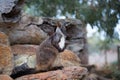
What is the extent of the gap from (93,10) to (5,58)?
14.5 feet

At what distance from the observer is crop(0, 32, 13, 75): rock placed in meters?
6.07

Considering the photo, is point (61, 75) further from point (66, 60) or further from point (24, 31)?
point (24, 31)

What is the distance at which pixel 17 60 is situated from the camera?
6.52m

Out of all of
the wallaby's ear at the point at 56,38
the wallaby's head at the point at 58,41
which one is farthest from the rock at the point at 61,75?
the wallaby's ear at the point at 56,38

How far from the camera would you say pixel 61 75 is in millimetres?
6090

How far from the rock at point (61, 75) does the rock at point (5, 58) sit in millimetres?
297

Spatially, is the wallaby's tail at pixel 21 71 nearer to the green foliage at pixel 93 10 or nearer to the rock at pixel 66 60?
the rock at pixel 66 60

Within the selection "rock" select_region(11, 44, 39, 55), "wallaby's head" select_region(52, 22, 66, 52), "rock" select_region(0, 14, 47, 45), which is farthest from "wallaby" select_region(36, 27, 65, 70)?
"rock" select_region(0, 14, 47, 45)

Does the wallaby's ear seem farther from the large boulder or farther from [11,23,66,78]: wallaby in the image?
the large boulder

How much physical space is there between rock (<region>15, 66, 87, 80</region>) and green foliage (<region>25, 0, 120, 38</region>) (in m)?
3.68

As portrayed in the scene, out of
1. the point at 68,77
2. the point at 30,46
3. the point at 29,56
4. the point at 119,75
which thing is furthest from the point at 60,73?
the point at 119,75

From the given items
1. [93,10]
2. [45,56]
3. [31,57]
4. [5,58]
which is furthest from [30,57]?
[93,10]

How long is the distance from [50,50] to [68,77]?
70cm

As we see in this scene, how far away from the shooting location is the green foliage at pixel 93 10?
9.55 meters
